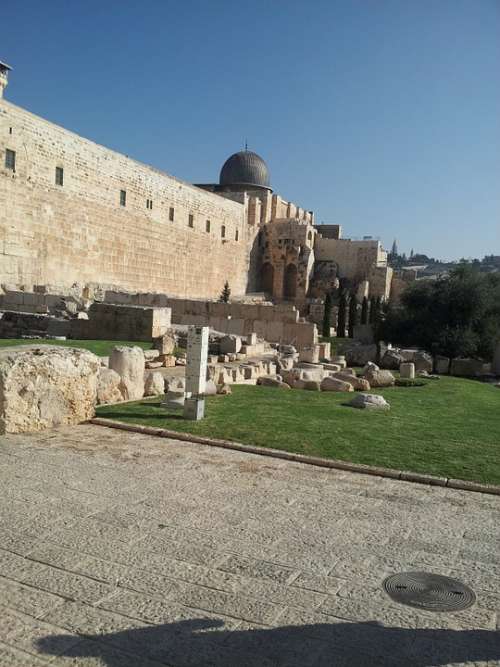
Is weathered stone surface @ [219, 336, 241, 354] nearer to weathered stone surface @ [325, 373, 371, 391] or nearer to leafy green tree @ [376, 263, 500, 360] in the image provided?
weathered stone surface @ [325, 373, 371, 391]

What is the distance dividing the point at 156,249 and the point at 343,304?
9365 mm

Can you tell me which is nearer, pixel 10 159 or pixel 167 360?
pixel 167 360

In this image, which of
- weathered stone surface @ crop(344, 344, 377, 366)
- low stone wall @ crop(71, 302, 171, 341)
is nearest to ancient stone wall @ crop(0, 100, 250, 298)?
Result: low stone wall @ crop(71, 302, 171, 341)

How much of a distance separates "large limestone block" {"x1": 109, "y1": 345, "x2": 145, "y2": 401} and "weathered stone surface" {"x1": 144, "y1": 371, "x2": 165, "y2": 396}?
0.30m

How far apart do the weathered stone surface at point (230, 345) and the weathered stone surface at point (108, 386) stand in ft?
19.5

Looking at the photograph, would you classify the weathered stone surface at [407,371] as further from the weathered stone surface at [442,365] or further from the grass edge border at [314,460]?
the grass edge border at [314,460]

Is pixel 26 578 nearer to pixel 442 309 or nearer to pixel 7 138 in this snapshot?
pixel 7 138

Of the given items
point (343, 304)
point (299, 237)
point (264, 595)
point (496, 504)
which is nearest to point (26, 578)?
point (264, 595)

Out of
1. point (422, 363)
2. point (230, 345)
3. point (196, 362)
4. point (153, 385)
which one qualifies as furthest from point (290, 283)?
point (196, 362)

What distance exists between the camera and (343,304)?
29328mm

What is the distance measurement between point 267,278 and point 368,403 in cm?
3137

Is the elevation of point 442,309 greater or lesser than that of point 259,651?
greater

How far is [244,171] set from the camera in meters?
44.2

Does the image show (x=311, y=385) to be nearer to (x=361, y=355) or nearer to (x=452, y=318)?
(x=361, y=355)
